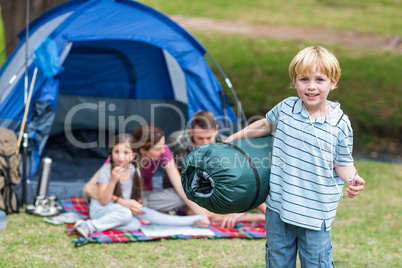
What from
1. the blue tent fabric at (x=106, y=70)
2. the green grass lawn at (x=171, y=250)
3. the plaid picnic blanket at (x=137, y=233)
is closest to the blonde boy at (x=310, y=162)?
the green grass lawn at (x=171, y=250)

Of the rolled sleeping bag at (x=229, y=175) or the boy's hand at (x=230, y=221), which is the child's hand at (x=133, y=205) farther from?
the rolled sleeping bag at (x=229, y=175)

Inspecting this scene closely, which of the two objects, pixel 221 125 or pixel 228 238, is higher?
pixel 221 125

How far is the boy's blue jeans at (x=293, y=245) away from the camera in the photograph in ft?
7.10

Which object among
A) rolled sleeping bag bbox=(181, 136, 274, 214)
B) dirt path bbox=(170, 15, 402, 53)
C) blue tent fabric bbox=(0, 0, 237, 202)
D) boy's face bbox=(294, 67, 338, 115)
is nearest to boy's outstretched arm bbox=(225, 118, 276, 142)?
rolled sleeping bag bbox=(181, 136, 274, 214)

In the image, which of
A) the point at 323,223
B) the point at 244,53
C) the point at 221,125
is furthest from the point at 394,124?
the point at 323,223

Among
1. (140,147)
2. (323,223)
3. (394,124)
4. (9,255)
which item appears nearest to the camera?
(323,223)

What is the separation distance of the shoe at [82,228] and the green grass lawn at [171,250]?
0.08 metres

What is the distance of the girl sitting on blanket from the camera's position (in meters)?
3.51

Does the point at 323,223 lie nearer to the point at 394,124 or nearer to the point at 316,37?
the point at 394,124

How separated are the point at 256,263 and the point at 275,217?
3.30ft

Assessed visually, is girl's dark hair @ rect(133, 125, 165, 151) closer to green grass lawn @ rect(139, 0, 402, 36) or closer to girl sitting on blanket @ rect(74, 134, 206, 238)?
girl sitting on blanket @ rect(74, 134, 206, 238)

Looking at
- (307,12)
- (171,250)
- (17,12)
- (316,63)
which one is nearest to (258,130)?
(316,63)

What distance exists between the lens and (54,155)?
16.2 feet

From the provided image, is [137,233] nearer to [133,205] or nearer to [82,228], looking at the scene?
[133,205]
